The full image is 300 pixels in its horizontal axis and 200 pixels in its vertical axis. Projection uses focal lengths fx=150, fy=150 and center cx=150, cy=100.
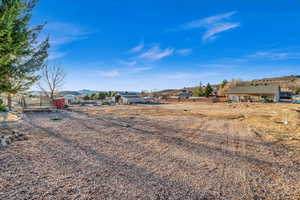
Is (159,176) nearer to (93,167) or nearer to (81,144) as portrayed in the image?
(93,167)

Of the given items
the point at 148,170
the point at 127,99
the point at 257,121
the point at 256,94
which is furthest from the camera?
the point at 256,94

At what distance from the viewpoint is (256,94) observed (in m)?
41.1

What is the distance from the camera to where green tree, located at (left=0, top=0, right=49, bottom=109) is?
504 cm

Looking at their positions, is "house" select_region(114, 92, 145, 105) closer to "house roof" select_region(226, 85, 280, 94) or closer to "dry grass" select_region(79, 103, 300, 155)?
"dry grass" select_region(79, 103, 300, 155)

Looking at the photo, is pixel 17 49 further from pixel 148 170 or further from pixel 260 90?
pixel 260 90

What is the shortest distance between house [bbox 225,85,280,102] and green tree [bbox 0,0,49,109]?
44.9 m

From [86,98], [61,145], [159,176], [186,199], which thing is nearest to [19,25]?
[61,145]

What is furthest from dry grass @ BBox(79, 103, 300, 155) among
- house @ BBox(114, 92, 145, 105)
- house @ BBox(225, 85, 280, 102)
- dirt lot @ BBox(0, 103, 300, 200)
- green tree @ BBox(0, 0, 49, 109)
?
house @ BBox(225, 85, 280, 102)

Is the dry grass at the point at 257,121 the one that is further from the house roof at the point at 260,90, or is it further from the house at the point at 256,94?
the house roof at the point at 260,90

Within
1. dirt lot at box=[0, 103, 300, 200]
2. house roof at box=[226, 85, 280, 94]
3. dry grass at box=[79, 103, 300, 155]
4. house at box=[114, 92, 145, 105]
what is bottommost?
dry grass at box=[79, 103, 300, 155]

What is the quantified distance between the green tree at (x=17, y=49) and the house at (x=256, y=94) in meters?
44.9

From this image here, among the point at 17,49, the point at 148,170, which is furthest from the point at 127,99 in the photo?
the point at 148,170

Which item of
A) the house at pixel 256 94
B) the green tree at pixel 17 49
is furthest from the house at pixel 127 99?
the green tree at pixel 17 49

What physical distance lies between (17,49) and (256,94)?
49282mm
